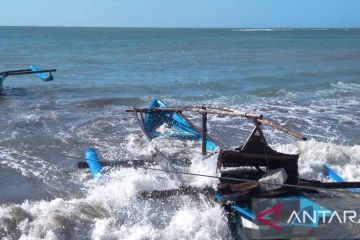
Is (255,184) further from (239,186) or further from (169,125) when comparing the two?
(169,125)

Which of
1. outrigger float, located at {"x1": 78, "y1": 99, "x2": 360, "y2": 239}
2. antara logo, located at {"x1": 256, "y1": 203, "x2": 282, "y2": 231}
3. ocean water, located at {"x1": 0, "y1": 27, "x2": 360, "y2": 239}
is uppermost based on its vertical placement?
outrigger float, located at {"x1": 78, "y1": 99, "x2": 360, "y2": 239}

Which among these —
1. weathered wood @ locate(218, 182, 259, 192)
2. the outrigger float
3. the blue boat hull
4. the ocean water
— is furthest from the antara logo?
the blue boat hull

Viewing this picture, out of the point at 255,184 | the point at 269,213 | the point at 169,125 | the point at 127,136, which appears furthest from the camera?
the point at 127,136

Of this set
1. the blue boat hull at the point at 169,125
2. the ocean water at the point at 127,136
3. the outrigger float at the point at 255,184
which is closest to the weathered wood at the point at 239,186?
the outrigger float at the point at 255,184

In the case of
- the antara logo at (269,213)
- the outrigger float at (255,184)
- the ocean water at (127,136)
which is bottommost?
the ocean water at (127,136)

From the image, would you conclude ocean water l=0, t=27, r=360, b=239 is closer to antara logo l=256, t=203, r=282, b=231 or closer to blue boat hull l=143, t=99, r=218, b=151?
blue boat hull l=143, t=99, r=218, b=151

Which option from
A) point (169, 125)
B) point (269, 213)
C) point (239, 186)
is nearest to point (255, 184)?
point (239, 186)

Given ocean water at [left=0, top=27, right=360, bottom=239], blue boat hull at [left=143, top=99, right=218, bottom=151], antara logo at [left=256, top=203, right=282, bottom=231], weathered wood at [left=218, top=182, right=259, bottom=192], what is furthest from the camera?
blue boat hull at [left=143, top=99, right=218, bottom=151]

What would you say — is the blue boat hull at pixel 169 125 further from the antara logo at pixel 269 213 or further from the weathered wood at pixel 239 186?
the antara logo at pixel 269 213

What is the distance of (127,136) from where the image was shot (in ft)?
40.1

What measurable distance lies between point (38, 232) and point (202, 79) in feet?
60.1

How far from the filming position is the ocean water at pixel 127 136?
22.3 ft

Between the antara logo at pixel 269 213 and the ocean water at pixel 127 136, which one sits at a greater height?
the antara logo at pixel 269 213

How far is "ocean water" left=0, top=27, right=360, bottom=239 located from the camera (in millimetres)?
6793
